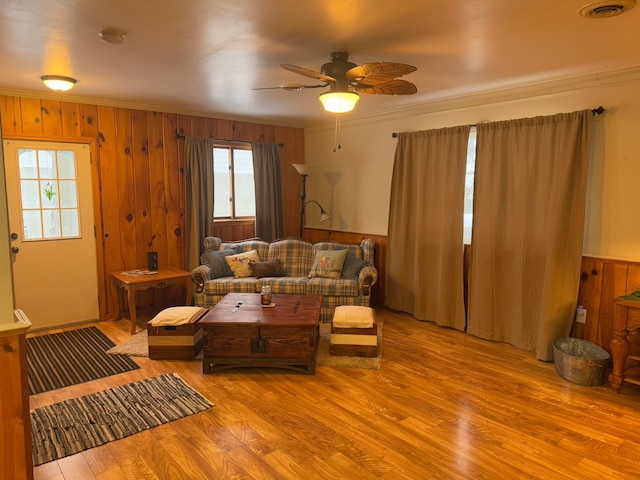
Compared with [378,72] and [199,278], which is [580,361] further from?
[199,278]

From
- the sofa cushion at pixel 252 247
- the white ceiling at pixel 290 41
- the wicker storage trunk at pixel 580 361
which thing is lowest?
the wicker storage trunk at pixel 580 361

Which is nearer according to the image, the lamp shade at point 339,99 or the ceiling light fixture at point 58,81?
the lamp shade at point 339,99

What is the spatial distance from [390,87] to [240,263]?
2.84m

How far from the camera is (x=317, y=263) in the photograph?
512 cm

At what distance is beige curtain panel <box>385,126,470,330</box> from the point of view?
4602mm

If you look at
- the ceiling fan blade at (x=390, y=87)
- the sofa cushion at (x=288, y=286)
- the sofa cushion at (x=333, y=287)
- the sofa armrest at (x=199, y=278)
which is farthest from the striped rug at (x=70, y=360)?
the ceiling fan blade at (x=390, y=87)

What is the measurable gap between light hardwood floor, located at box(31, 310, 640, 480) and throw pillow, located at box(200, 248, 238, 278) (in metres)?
1.43

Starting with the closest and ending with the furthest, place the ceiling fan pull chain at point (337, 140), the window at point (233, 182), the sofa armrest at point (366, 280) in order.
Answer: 1. the sofa armrest at point (366, 280)
2. the window at point (233, 182)
3. the ceiling fan pull chain at point (337, 140)

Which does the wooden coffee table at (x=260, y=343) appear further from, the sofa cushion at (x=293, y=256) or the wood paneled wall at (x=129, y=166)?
the wood paneled wall at (x=129, y=166)

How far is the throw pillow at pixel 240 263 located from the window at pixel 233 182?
900 millimetres

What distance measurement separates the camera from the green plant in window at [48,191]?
14.9 ft

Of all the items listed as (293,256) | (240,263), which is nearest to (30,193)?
(240,263)

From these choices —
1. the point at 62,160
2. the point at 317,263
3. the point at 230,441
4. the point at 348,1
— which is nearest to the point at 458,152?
the point at 317,263

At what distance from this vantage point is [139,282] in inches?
176
